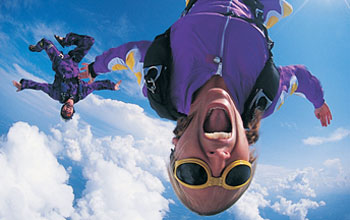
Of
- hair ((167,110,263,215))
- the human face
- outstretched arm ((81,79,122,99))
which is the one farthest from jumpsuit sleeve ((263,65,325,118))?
outstretched arm ((81,79,122,99))

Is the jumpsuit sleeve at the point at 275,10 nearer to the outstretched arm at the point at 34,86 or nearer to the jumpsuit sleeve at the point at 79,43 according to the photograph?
the jumpsuit sleeve at the point at 79,43

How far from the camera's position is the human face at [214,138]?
1.69 metres

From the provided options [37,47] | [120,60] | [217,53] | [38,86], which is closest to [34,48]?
[37,47]

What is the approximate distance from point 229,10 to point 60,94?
6.09m

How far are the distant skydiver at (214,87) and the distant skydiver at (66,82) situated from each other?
394cm

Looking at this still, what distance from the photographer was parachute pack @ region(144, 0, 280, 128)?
7.69ft

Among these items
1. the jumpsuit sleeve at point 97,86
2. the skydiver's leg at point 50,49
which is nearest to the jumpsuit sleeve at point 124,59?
the jumpsuit sleeve at point 97,86

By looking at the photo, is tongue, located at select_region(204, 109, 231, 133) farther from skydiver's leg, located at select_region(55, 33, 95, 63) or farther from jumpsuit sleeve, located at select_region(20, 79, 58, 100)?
jumpsuit sleeve, located at select_region(20, 79, 58, 100)

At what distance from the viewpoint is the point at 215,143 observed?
168cm

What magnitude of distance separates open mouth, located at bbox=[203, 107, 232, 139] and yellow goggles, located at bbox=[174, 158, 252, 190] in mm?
258

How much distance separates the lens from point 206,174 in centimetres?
170

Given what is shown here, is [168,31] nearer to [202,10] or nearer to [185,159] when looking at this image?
[202,10]

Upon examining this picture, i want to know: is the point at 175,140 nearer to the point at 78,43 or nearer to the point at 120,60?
the point at 120,60

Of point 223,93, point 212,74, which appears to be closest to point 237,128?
point 223,93
